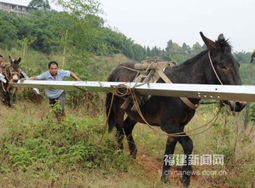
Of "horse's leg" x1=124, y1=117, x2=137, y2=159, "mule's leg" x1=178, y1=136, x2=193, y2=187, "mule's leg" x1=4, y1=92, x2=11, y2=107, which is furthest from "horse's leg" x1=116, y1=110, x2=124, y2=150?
"mule's leg" x1=4, y1=92, x2=11, y2=107

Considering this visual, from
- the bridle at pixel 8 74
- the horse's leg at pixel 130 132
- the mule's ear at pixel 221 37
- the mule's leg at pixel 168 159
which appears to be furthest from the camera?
the bridle at pixel 8 74

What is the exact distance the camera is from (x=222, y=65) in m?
4.17

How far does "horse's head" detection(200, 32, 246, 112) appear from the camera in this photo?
13.3 feet

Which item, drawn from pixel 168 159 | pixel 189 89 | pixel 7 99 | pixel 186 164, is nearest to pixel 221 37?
pixel 189 89

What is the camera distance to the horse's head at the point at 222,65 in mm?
4047

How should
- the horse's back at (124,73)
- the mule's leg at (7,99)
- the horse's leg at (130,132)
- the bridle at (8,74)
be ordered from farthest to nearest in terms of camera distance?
1. the mule's leg at (7,99)
2. the bridle at (8,74)
3. the horse's leg at (130,132)
4. the horse's back at (124,73)

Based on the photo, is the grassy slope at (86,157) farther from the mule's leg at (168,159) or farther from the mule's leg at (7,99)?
the mule's leg at (7,99)

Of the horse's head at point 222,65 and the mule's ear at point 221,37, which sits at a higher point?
the mule's ear at point 221,37

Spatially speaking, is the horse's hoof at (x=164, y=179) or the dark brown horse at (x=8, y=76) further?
the dark brown horse at (x=8, y=76)

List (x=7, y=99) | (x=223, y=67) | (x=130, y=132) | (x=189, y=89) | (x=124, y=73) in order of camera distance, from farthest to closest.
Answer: (x=7, y=99)
(x=130, y=132)
(x=124, y=73)
(x=223, y=67)
(x=189, y=89)

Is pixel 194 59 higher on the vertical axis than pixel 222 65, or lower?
higher

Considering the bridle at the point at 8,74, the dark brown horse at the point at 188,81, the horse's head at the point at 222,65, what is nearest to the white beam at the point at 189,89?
the dark brown horse at the point at 188,81

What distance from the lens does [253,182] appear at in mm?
4809

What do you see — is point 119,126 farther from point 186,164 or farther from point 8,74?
point 8,74
